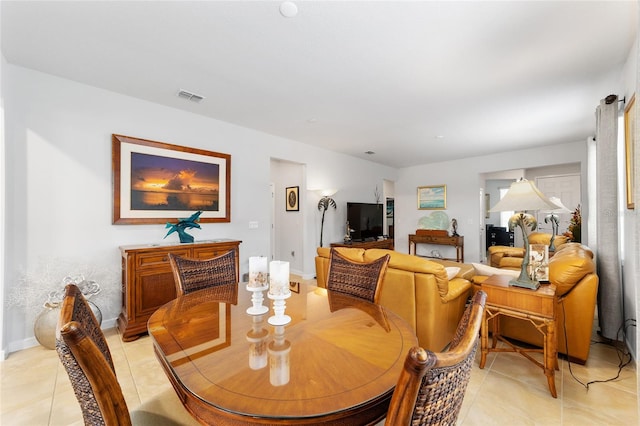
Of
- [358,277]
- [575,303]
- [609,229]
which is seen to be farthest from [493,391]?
[609,229]

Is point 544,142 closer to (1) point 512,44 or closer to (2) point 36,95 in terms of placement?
(1) point 512,44

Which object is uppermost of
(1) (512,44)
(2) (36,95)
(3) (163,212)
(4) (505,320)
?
(1) (512,44)

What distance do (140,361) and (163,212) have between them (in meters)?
1.67

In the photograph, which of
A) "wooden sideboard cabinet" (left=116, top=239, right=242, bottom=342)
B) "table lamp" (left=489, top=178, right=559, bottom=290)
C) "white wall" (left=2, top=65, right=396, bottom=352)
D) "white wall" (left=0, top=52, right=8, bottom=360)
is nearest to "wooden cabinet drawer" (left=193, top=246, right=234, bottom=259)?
"wooden sideboard cabinet" (left=116, top=239, right=242, bottom=342)

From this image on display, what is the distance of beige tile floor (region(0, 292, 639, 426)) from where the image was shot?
5.48ft

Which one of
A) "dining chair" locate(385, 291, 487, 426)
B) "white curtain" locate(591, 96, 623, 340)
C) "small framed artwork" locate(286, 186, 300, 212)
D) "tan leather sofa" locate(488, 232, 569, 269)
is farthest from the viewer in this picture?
"small framed artwork" locate(286, 186, 300, 212)

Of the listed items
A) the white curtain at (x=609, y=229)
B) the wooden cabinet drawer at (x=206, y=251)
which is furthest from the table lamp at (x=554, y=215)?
the wooden cabinet drawer at (x=206, y=251)

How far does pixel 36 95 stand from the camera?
8.44 feet

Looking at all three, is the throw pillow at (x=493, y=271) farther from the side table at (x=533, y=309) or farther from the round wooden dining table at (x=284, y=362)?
the round wooden dining table at (x=284, y=362)

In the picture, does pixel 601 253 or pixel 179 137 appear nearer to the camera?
pixel 601 253

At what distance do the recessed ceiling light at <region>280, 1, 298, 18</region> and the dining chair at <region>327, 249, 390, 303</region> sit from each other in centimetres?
168

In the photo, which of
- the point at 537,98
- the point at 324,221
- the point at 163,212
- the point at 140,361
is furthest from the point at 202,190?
the point at 537,98

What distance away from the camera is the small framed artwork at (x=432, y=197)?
268 inches

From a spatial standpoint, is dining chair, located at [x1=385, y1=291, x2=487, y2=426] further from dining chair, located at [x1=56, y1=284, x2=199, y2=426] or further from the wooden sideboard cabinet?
the wooden sideboard cabinet
